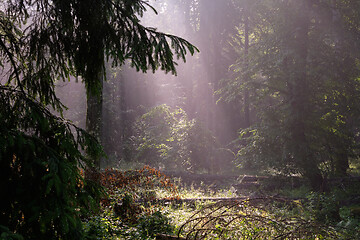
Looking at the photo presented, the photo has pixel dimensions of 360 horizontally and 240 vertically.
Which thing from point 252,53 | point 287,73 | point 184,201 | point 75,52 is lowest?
point 184,201

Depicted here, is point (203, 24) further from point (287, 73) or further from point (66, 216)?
point (66, 216)

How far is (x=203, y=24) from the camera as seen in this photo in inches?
1038

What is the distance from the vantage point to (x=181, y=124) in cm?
1881

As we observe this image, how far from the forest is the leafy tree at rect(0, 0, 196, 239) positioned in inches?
0.6

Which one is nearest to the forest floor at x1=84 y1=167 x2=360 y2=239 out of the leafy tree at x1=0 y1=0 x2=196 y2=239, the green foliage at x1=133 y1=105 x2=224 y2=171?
the leafy tree at x1=0 y1=0 x2=196 y2=239

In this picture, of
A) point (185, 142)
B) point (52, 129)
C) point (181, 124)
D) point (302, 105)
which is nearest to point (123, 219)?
point (52, 129)

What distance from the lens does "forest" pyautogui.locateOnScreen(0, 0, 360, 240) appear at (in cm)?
320

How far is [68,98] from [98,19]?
32.4 m

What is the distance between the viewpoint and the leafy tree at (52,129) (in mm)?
2674

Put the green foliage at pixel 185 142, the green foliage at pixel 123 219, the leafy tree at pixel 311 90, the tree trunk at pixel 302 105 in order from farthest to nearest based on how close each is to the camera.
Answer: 1. the green foliage at pixel 185 142
2. the leafy tree at pixel 311 90
3. the tree trunk at pixel 302 105
4. the green foliage at pixel 123 219

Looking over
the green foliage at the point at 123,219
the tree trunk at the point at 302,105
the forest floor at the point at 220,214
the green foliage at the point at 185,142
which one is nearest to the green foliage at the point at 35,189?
the forest floor at the point at 220,214

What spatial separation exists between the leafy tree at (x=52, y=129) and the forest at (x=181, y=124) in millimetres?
16

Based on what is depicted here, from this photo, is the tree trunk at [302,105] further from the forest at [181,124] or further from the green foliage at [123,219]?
the green foliage at [123,219]

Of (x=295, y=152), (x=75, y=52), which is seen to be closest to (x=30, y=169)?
(x=75, y=52)
